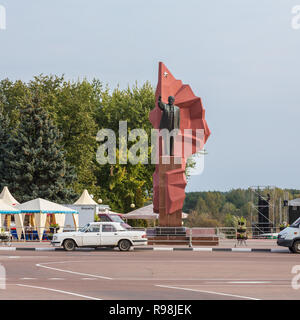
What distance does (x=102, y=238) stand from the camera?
34.1 m

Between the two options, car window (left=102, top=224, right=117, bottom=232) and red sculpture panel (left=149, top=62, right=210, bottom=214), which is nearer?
car window (left=102, top=224, right=117, bottom=232)

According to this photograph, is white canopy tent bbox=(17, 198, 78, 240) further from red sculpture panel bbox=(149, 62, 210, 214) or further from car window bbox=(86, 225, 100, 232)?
car window bbox=(86, 225, 100, 232)

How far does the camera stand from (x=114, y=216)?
6000cm

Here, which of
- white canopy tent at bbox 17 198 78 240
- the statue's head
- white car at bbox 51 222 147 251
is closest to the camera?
white car at bbox 51 222 147 251

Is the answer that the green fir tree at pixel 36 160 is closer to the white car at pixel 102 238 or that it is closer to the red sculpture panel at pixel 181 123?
the red sculpture panel at pixel 181 123

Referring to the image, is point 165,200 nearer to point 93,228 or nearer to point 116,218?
point 93,228

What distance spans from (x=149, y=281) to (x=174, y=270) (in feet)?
13.0

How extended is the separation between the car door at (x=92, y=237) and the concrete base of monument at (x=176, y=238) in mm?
6394

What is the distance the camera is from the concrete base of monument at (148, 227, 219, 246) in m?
40.2

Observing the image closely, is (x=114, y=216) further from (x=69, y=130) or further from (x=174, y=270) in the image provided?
(x=174, y=270)

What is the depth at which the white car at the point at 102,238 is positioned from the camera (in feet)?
112

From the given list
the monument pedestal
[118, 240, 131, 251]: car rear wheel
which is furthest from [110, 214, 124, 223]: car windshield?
[118, 240, 131, 251]: car rear wheel

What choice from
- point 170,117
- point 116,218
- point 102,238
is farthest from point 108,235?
point 116,218
